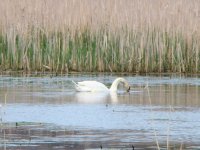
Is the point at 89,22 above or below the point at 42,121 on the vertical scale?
above

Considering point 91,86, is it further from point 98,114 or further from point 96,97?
point 98,114

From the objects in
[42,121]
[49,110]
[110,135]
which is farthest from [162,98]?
[110,135]

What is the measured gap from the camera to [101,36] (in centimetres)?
1847

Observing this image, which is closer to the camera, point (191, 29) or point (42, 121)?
point (42, 121)

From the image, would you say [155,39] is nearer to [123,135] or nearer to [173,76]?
[173,76]

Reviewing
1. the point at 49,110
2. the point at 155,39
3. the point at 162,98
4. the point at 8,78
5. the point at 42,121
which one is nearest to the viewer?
the point at 42,121

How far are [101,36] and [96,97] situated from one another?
3884mm

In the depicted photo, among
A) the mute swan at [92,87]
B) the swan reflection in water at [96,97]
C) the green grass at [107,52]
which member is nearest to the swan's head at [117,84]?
the mute swan at [92,87]

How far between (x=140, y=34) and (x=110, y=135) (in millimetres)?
8946

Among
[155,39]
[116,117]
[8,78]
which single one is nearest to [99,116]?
[116,117]

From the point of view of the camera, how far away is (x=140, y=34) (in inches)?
723

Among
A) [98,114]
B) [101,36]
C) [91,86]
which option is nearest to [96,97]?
[91,86]

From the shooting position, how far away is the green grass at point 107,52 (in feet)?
59.5

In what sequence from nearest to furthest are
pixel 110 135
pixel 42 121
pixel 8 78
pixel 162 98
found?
pixel 110 135 < pixel 42 121 < pixel 162 98 < pixel 8 78
